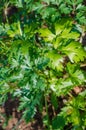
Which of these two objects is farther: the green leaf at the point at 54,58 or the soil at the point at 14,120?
the soil at the point at 14,120

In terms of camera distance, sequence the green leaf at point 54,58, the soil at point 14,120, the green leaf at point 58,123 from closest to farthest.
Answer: the green leaf at point 54,58
the green leaf at point 58,123
the soil at point 14,120

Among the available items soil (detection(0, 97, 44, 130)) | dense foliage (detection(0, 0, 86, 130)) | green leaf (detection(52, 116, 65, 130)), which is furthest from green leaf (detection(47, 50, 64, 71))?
soil (detection(0, 97, 44, 130))

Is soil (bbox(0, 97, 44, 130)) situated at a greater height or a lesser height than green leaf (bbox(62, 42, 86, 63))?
lesser

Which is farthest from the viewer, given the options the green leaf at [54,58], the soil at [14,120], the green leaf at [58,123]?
the soil at [14,120]

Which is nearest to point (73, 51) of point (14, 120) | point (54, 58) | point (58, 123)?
point (54, 58)

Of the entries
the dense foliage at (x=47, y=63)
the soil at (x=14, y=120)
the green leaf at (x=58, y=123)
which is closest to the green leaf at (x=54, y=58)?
the dense foliage at (x=47, y=63)

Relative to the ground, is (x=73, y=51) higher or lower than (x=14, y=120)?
higher

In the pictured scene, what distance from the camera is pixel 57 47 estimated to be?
2.69 meters

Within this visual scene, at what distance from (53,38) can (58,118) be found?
836mm

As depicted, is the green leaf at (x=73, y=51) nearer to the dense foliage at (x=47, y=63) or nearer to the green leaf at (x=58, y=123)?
the dense foliage at (x=47, y=63)

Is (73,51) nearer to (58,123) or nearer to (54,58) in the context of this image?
(54,58)

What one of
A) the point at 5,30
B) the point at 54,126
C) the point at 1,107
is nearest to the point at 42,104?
the point at 54,126

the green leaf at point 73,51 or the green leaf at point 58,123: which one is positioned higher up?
the green leaf at point 73,51

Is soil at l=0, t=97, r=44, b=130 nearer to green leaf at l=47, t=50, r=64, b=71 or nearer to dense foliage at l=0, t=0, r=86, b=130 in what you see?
dense foliage at l=0, t=0, r=86, b=130
